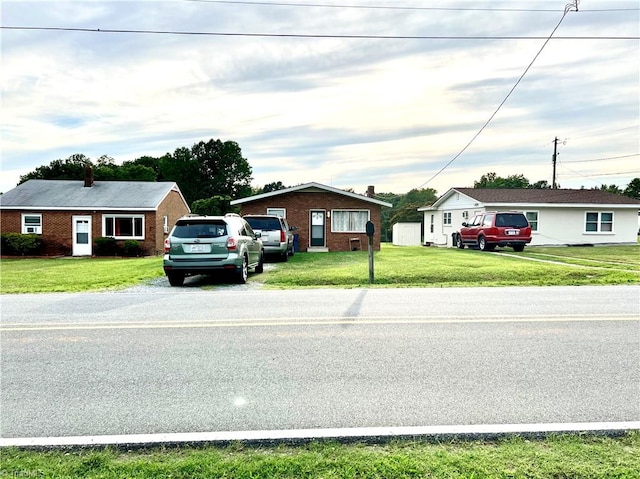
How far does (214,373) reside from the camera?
499 cm

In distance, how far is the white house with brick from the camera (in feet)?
105

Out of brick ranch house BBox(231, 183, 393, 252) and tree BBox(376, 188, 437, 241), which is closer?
brick ranch house BBox(231, 183, 393, 252)

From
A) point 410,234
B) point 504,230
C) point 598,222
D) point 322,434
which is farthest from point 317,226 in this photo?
point 322,434

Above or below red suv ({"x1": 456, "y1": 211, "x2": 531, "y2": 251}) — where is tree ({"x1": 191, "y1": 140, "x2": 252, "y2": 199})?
above

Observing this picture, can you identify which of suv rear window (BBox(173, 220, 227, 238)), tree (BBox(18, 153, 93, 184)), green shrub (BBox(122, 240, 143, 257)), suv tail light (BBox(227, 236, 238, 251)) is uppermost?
tree (BBox(18, 153, 93, 184))

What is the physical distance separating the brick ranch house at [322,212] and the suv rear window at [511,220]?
6.16 m

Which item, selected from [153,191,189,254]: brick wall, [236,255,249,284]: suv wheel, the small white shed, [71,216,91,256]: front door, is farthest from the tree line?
[236,255,249,284]: suv wheel

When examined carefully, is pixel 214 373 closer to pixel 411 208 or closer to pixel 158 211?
pixel 158 211

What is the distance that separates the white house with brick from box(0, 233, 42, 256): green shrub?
27.3 metres

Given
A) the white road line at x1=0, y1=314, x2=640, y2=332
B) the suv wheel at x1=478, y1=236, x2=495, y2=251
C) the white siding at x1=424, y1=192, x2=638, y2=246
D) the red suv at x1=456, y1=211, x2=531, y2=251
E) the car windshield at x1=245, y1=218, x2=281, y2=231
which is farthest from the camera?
the white siding at x1=424, y1=192, x2=638, y2=246

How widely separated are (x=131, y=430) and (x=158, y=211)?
28931 mm

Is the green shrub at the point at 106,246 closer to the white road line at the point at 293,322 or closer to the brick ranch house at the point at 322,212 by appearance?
the brick ranch house at the point at 322,212

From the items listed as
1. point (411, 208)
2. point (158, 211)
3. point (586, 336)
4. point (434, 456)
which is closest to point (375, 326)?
point (586, 336)

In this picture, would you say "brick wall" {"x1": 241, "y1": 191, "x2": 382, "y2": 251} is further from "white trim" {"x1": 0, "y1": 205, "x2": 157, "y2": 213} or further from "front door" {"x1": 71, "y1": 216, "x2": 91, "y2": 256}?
"front door" {"x1": 71, "y1": 216, "x2": 91, "y2": 256}
